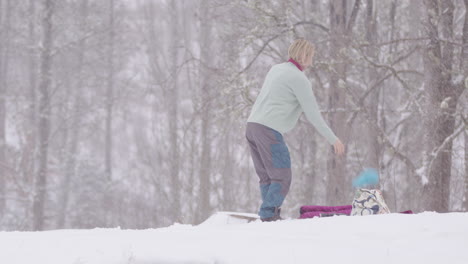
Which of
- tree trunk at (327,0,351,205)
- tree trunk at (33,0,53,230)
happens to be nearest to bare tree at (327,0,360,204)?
tree trunk at (327,0,351,205)

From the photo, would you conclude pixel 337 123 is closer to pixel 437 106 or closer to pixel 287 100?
pixel 437 106

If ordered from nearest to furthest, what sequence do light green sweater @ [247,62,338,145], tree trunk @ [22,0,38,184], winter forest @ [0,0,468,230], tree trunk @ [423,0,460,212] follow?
light green sweater @ [247,62,338,145] → tree trunk @ [423,0,460,212] → winter forest @ [0,0,468,230] → tree trunk @ [22,0,38,184]

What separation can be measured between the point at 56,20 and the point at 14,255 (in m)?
15.3

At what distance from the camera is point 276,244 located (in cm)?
377

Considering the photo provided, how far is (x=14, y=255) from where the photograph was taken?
3.76 meters

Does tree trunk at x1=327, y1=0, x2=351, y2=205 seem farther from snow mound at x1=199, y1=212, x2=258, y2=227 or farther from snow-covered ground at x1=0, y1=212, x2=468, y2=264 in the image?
snow-covered ground at x1=0, y1=212, x2=468, y2=264

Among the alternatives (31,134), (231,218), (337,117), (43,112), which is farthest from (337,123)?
(31,134)

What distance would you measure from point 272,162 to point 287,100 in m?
0.52

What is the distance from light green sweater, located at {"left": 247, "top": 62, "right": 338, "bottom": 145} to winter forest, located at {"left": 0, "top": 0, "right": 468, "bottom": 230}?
2.59 meters

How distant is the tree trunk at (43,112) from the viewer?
1762 cm

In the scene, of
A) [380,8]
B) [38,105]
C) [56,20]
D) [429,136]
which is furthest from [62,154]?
[429,136]

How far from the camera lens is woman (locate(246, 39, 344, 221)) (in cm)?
519

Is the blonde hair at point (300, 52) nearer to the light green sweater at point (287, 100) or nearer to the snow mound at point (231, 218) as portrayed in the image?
the light green sweater at point (287, 100)

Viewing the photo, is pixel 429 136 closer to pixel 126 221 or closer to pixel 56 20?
pixel 56 20
